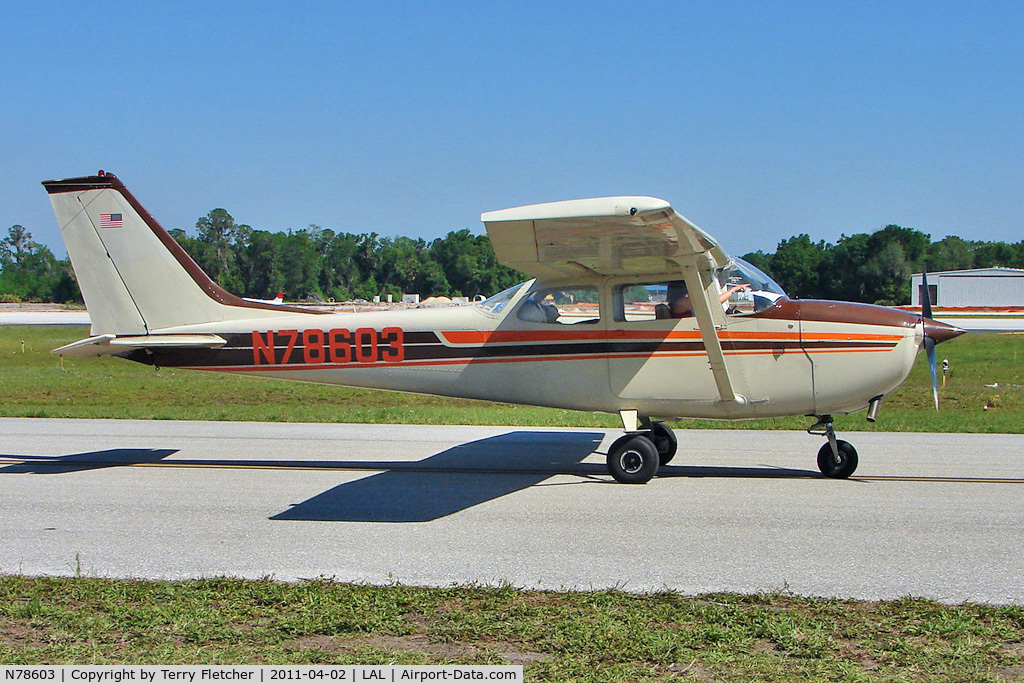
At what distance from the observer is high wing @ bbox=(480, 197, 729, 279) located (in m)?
6.93

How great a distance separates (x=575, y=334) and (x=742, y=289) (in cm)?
177

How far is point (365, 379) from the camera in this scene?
33.4 feet

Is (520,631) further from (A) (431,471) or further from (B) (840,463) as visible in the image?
(B) (840,463)

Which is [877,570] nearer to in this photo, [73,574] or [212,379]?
[73,574]

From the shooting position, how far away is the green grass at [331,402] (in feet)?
48.0

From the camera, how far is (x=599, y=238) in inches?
313

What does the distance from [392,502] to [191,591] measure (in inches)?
116

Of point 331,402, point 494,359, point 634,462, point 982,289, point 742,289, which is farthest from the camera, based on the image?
point 982,289

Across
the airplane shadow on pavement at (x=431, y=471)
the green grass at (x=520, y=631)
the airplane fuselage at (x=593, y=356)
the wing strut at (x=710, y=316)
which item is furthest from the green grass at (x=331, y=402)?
the green grass at (x=520, y=631)

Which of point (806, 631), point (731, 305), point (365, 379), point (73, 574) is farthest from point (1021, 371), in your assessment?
point (73, 574)

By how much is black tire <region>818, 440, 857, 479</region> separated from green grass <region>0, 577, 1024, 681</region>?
13.9ft

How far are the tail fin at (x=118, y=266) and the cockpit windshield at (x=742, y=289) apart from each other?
4915mm
